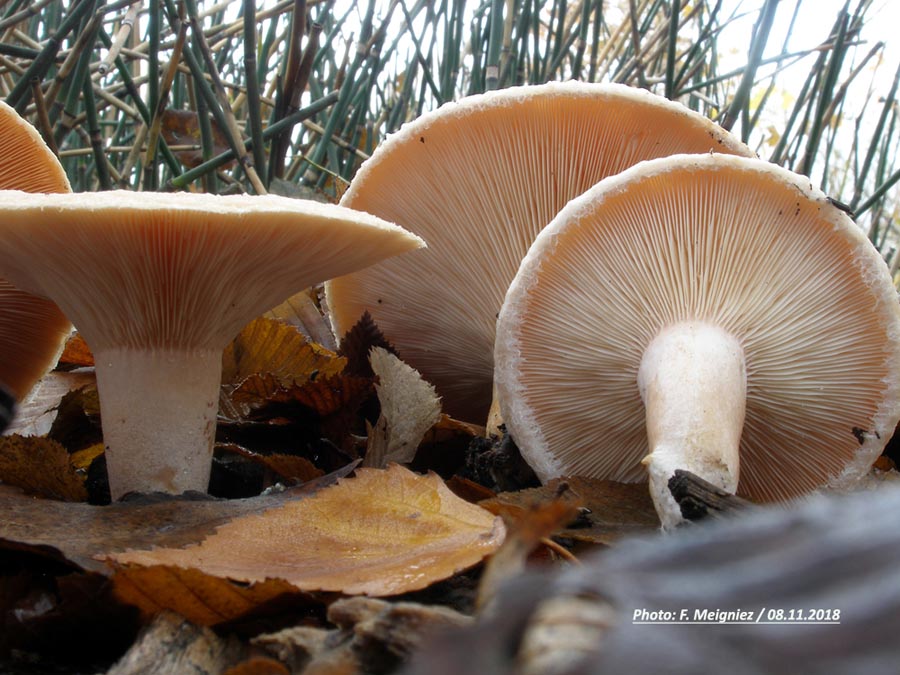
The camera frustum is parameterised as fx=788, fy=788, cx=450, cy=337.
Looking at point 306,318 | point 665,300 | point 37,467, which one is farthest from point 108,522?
point 306,318

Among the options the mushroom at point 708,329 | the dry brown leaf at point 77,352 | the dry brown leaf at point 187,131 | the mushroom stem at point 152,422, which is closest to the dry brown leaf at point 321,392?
the mushroom stem at point 152,422

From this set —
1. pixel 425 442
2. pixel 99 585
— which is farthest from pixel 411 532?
pixel 425 442

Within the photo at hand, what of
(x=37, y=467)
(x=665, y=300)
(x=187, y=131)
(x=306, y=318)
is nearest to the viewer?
(x=37, y=467)

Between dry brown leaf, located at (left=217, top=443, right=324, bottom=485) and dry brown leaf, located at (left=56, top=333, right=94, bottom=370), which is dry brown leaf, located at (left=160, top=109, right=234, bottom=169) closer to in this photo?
dry brown leaf, located at (left=56, top=333, right=94, bottom=370)

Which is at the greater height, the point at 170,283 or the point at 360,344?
the point at 170,283

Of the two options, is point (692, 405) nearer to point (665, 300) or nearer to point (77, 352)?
point (665, 300)

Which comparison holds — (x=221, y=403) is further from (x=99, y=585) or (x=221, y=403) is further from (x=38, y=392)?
(x=99, y=585)
